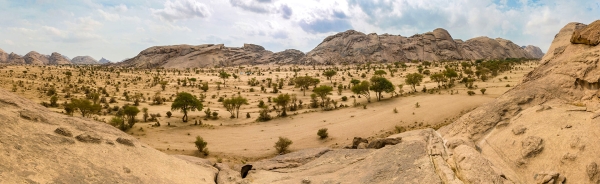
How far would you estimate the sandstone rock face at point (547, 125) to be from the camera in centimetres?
728

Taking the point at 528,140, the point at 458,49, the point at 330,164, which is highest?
the point at 458,49

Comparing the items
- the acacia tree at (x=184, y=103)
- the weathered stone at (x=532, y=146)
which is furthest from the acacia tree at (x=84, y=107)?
the weathered stone at (x=532, y=146)

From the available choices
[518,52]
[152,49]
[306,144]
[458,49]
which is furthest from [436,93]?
[518,52]

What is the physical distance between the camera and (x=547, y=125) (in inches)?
344

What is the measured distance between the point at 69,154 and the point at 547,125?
41.4 ft

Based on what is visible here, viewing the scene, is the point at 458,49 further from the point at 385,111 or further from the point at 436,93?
the point at 385,111

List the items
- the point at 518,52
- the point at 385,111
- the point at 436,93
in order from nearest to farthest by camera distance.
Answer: the point at 385,111
the point at 436,93
the point at 518,52

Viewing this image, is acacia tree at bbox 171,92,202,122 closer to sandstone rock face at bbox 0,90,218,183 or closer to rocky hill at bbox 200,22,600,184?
rocky hill at bbox 200,22,600,184

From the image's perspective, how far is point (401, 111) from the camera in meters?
29.4

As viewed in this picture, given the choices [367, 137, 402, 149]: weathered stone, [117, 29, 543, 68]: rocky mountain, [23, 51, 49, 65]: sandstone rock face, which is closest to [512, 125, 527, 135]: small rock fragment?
[367, 137, 402, 149]: weathered stone

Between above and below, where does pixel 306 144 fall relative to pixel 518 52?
below

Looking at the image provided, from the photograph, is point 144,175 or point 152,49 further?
point 152,49

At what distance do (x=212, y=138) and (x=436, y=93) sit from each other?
26123 mm

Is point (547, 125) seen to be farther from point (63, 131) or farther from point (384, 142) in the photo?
point (63, 131)
